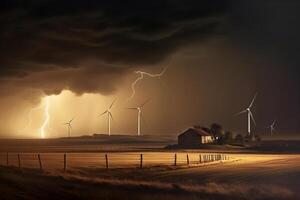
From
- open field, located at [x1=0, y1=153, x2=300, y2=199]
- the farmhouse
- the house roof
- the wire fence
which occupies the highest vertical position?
the house roof

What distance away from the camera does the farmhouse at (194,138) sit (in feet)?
376

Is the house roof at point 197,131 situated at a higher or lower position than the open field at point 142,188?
higher

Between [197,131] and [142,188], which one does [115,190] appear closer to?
[142,188]

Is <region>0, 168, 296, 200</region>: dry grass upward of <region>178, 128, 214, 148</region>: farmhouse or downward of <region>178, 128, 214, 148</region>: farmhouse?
downward

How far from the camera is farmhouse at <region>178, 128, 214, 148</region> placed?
115 meters

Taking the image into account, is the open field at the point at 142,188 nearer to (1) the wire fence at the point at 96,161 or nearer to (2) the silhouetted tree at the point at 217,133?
(1) the wire fence at the point at 96,161

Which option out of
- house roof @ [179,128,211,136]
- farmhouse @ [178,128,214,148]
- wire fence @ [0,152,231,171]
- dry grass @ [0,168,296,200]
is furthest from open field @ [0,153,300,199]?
house roof @ [179,128,211,136]

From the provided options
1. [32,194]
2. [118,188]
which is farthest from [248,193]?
[32,194]

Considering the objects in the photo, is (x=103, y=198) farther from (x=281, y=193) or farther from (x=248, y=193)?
(x=281, y=193)

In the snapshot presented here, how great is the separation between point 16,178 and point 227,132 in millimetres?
91076

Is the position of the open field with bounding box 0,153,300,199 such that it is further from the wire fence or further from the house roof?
the house roof

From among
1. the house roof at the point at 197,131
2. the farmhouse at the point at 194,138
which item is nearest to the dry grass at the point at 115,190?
the farmhouse at the point at 194,138

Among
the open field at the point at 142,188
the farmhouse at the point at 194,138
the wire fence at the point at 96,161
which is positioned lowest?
the open field at the point at 142,188

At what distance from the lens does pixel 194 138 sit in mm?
116125
